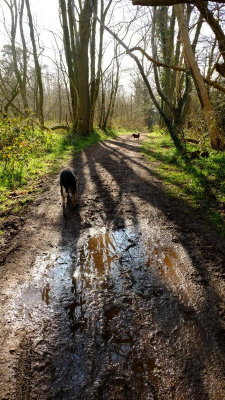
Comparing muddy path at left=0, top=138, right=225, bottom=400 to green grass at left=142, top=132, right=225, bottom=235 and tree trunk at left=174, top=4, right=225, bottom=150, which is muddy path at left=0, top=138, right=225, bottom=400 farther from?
tree trunk at left=174, top=4, right=225, bottom=150

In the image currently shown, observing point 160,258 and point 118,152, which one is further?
point 118,152

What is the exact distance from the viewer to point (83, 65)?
14758mm

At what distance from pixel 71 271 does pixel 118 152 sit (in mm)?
9169

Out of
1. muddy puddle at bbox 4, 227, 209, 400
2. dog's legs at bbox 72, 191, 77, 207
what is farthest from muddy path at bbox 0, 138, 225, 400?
dog's legs at bbox 72, 191, 77, 207

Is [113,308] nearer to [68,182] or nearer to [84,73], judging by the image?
[68,182]

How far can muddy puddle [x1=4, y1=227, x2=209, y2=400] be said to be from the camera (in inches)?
88.6

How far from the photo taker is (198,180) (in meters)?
7.42

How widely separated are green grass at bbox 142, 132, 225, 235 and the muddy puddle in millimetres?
1757

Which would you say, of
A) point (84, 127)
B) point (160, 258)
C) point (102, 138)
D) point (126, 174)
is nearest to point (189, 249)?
point (160, 258)

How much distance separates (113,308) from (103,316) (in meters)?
0.16

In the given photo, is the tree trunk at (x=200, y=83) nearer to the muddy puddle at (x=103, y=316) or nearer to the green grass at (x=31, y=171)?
the green grass at (x=31, y=171)

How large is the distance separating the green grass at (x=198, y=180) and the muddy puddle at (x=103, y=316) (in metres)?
1.76

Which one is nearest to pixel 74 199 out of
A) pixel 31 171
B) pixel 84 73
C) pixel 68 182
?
pixel 68 182

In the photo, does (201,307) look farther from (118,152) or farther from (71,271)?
(118,152)
